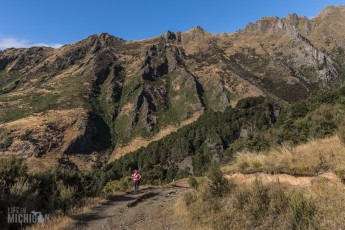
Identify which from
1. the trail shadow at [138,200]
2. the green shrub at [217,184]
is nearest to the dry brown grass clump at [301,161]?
the green shrub at [217,184]

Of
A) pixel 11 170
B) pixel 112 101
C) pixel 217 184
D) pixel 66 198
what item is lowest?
pixel 66 198

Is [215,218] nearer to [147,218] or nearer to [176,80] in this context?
[147,218]

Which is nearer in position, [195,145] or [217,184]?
[217,184]

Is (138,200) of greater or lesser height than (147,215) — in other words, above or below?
above

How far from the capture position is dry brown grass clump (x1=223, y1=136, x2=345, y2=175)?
9688mm

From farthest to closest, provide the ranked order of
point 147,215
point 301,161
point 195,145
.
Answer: point 195,145, point 147,215, point 301,161

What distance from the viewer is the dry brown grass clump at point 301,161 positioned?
969cm

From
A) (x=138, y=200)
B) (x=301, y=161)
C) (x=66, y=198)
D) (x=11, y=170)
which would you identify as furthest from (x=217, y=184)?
(x=11, y=170)

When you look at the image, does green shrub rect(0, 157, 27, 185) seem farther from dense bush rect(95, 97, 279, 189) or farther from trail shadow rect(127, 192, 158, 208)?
dense bush rect(95, 97, 279, 189)

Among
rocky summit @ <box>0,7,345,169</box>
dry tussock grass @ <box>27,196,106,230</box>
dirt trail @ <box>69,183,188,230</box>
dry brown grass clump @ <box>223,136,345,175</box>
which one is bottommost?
dirt trail @ <box>69,183,188,230</box>

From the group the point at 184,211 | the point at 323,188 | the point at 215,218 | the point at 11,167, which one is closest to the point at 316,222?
the point at 323,188

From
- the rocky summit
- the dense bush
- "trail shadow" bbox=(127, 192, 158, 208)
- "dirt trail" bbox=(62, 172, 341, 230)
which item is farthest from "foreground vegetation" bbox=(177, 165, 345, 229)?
the rocky summit

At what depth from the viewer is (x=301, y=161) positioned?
1106cm

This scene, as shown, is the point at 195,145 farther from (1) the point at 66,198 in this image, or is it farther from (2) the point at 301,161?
(2) the point at 301,161
